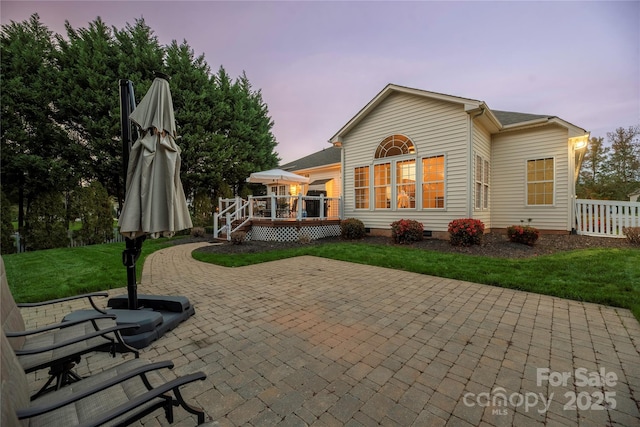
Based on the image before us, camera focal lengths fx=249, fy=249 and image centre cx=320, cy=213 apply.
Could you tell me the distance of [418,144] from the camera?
10312mm

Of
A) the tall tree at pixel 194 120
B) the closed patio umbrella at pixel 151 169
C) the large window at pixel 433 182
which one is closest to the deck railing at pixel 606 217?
the large window at pixel 433 182

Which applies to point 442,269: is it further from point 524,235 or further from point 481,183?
point 481,183


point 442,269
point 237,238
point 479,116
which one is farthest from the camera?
point 237,238

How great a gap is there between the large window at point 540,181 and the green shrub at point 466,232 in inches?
160

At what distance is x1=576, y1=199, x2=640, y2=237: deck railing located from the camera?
8828 millimetres

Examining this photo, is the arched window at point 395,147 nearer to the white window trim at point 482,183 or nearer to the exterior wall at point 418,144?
the exterior wall at point 418,144

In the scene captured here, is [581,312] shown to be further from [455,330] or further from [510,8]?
[510,8]

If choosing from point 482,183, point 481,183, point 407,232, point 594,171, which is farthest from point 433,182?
point 594,171

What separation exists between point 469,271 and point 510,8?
403 inches

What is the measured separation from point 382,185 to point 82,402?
36.3ft

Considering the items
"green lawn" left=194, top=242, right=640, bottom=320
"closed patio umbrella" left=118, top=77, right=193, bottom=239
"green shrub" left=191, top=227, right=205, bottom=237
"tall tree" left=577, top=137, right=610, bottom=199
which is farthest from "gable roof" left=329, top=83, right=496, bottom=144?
"tall tree" left=577, top=137, right=610, bottom=199

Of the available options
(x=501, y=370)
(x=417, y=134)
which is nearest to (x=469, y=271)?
(x=501, y=370)

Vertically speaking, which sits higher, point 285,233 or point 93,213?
point 93,213

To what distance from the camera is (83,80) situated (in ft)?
40.2
